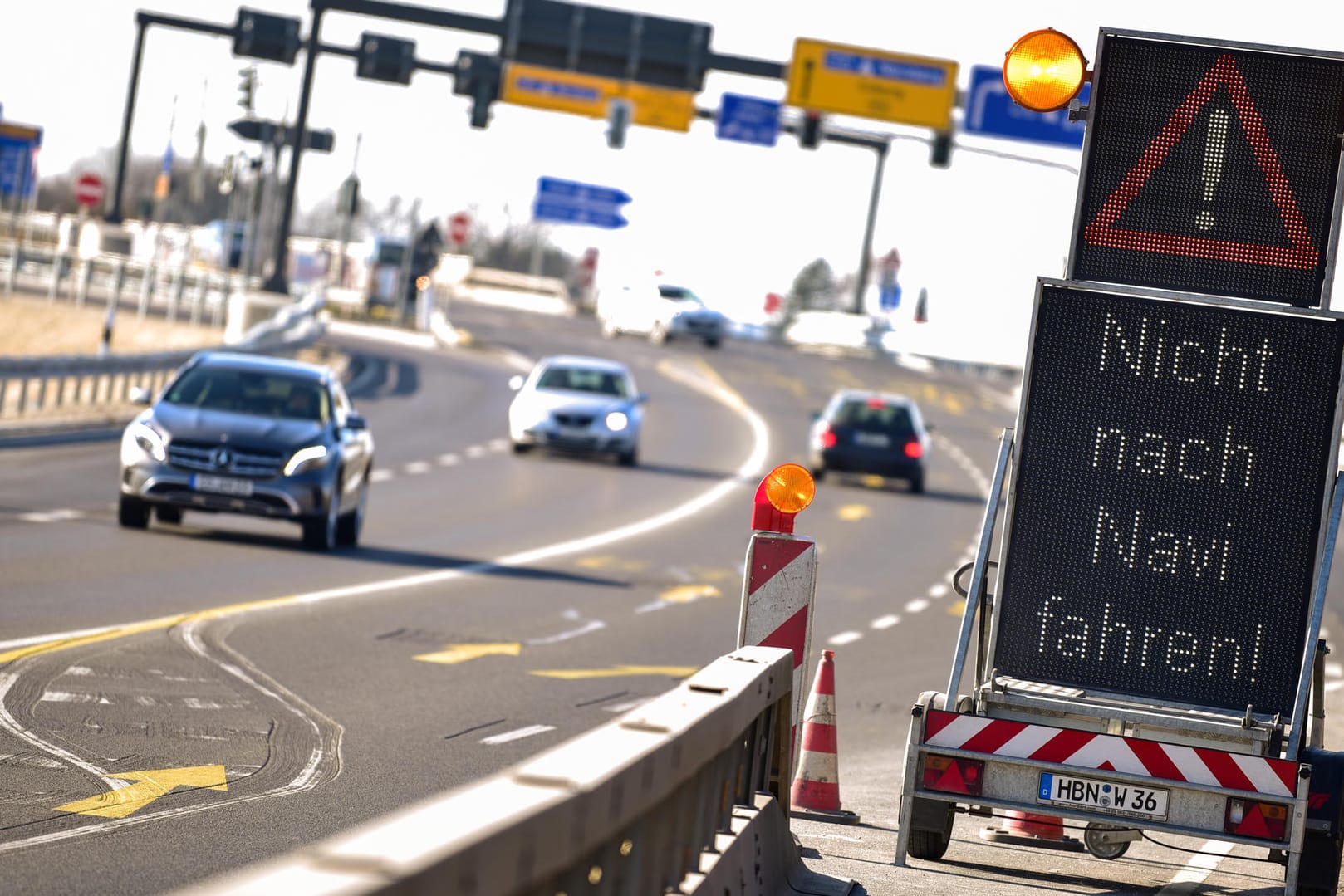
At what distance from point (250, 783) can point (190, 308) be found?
57739 millimetres

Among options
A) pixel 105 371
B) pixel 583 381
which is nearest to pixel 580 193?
pixel 583 381

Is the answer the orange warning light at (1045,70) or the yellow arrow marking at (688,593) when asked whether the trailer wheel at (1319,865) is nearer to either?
the orange warning light at (1045,70)

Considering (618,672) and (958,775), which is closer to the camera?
(958,775)

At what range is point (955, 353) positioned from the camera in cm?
8462

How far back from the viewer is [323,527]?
19969 millimetres

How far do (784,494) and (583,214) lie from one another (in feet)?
285

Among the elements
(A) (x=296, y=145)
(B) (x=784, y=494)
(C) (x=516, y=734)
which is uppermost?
(A) (x=296, y=145)

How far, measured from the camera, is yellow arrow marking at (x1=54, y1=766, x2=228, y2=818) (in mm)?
8023

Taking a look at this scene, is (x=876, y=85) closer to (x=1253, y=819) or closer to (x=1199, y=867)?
(x=1199, y=867)

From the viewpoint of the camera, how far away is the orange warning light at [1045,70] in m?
8.09

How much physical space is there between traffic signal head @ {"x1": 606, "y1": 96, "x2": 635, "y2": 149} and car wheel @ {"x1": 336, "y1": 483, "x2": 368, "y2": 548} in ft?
105

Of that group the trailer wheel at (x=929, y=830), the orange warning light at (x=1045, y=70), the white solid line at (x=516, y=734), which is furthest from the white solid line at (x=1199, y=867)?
the white solid line at (x=516, y=734)

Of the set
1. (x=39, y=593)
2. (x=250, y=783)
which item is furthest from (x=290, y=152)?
(x=250, y=783)

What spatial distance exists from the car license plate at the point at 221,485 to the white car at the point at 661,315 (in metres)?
57.0
